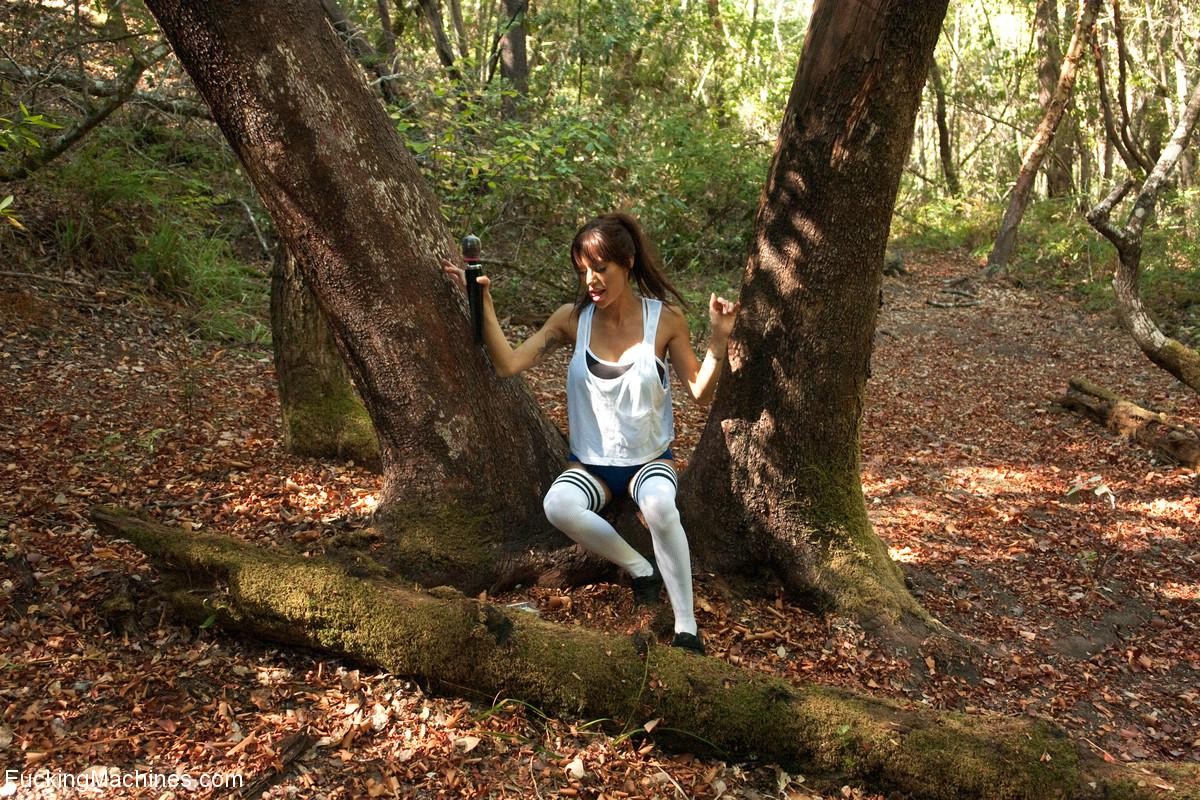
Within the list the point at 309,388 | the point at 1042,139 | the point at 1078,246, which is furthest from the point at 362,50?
the point at 1078,246

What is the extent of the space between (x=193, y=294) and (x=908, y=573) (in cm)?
635

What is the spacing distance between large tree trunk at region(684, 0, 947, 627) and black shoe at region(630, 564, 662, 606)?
40cm

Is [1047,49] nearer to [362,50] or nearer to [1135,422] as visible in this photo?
[1135,422]

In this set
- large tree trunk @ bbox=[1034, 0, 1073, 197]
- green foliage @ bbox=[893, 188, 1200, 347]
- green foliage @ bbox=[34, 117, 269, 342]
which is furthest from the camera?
large tree trunk @ bbox=[1034, 0, 1073, 197]

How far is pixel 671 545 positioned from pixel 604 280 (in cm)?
110

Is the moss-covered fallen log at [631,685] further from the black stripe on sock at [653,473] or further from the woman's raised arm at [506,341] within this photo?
the woman's raised arm at [506,341]

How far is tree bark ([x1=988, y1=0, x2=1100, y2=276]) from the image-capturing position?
12.2 meters

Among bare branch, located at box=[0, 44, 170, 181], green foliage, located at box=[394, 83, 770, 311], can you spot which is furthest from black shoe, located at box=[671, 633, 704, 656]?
bare branch, located at box=[0, 44, 170, 181]

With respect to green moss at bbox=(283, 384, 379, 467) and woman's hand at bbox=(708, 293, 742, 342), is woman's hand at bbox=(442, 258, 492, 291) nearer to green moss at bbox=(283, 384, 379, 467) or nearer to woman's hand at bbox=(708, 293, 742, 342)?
woman's hand at bbox=(708, 293, 742, 342)

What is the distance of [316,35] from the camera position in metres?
3.37

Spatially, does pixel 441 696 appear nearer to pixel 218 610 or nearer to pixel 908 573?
pixel 218 610

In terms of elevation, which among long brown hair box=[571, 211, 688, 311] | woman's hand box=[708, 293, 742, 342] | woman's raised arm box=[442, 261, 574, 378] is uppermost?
long brown hair box=[571, 211, 688, 311]

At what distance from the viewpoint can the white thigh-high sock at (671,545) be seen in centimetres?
335

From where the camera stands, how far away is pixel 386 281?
3.50 meters
